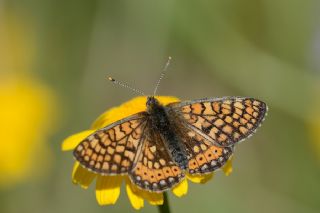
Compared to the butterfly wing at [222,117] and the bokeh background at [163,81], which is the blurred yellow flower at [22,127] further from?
the butterfly wing at [222,117]

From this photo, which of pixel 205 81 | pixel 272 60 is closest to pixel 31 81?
pixel 205 81

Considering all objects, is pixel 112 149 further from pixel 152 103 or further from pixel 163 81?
pixel 163 81

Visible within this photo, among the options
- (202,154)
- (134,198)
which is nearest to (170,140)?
(202,154)

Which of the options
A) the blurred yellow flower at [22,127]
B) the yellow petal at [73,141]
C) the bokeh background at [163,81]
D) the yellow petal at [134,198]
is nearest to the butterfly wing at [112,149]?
the yellow petal at [134,198]

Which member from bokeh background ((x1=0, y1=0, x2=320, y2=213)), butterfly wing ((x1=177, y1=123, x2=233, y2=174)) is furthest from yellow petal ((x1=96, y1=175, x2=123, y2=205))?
bokeh background ((x1=0, y1=0, x2=320, y2=213))

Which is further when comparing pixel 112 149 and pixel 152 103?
pixel 152 103
